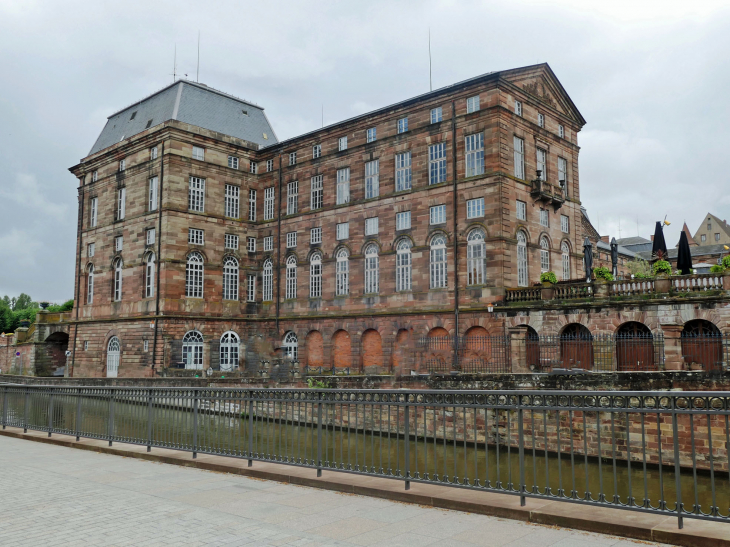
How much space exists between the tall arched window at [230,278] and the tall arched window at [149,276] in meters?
4.65

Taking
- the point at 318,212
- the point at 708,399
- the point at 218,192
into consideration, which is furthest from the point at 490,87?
the point at 708,399

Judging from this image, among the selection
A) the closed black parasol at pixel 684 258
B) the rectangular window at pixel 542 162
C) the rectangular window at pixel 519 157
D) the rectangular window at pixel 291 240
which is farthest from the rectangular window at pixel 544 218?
the rectangular window at pixel 291 240

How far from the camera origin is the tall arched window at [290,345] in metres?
40.1

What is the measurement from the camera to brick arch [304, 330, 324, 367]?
1502 inches

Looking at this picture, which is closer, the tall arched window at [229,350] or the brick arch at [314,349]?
the brick arch at [314,349]

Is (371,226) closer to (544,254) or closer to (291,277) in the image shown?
(291,277)

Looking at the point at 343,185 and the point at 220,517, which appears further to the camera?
the point at 343,185

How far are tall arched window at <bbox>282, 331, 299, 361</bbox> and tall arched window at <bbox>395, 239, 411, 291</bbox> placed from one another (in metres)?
9.01

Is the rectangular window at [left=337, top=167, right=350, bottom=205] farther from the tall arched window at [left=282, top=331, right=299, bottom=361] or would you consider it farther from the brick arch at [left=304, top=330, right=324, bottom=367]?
the tall arched window at [left=282, top=331, right=299, bottom=361]


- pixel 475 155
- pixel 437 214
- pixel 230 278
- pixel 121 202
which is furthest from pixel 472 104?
pixel 121 202

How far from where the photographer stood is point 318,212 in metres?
39.8

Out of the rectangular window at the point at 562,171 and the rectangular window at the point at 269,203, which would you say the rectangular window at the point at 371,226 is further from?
the rectangular window at the point at 562,171

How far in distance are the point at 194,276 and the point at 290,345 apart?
775cm

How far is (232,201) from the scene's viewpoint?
142ft
